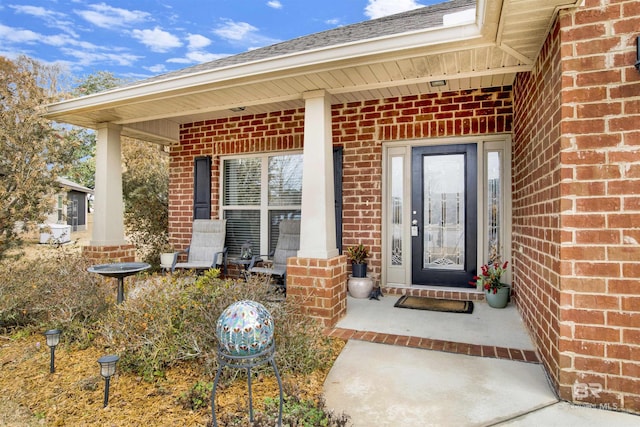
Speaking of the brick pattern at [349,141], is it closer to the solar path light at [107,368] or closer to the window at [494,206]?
the window at [494,206]

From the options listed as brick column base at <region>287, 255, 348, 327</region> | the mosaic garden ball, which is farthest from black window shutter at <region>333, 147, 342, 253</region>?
the mosaic garden ball

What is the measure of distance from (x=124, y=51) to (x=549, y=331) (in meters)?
49.9

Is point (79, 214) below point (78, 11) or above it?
below

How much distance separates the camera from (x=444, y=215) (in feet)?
15.4

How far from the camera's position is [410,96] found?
4.64m

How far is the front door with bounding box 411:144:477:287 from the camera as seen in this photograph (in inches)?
180

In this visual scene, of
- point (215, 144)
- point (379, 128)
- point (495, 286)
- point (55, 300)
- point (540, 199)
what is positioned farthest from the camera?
point (215, 144)

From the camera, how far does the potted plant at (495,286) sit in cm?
411

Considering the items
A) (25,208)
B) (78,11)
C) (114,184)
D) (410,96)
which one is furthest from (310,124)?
(78,11)

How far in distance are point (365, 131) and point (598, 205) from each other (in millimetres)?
3114

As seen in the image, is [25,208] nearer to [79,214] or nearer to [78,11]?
[79,214]

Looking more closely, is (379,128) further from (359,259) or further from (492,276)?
(492,276)

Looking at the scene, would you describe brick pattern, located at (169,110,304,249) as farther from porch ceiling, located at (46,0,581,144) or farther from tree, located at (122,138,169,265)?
tree, located at (122,138,169,265)

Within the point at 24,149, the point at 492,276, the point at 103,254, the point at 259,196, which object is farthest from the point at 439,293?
the point at 24,149
